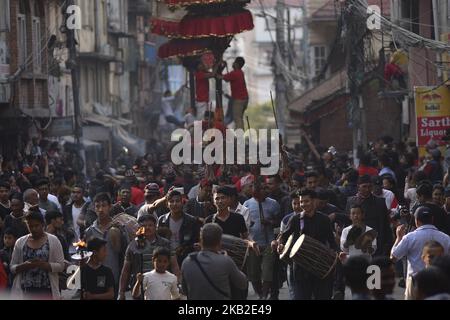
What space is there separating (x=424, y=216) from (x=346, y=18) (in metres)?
16.0

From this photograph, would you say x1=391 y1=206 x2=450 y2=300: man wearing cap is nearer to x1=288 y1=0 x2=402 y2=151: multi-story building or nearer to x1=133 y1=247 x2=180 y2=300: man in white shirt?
x1=133 y1=247 x2=180 y2=300: man in white shirt

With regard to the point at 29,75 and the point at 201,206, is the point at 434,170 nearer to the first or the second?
the point at 201,206

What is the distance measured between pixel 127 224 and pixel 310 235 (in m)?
2.79

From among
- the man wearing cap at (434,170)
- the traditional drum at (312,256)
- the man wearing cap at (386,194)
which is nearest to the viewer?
the traditional drum at (312,256)

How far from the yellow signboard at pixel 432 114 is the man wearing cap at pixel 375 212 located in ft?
28.8

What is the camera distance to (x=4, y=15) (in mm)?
32656

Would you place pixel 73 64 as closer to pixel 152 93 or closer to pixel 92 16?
pixel 92 16

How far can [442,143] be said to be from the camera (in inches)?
992

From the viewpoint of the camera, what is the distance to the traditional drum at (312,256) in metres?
13.6

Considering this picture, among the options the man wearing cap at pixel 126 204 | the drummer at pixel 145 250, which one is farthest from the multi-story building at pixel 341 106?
the drummer at pixel 145 250

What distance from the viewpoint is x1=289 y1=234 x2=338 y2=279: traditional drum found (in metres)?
13.6

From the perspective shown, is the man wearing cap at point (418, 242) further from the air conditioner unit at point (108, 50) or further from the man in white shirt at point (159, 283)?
the air conditioner unit at point (108, 50)

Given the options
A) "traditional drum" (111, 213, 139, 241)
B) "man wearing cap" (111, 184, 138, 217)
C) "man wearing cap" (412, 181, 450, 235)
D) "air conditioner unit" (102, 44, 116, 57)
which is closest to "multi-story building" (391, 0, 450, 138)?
"man wearing cap" (111, 184, 138, 217)

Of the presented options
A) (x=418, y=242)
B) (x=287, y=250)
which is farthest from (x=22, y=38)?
(x=418, y=242)
